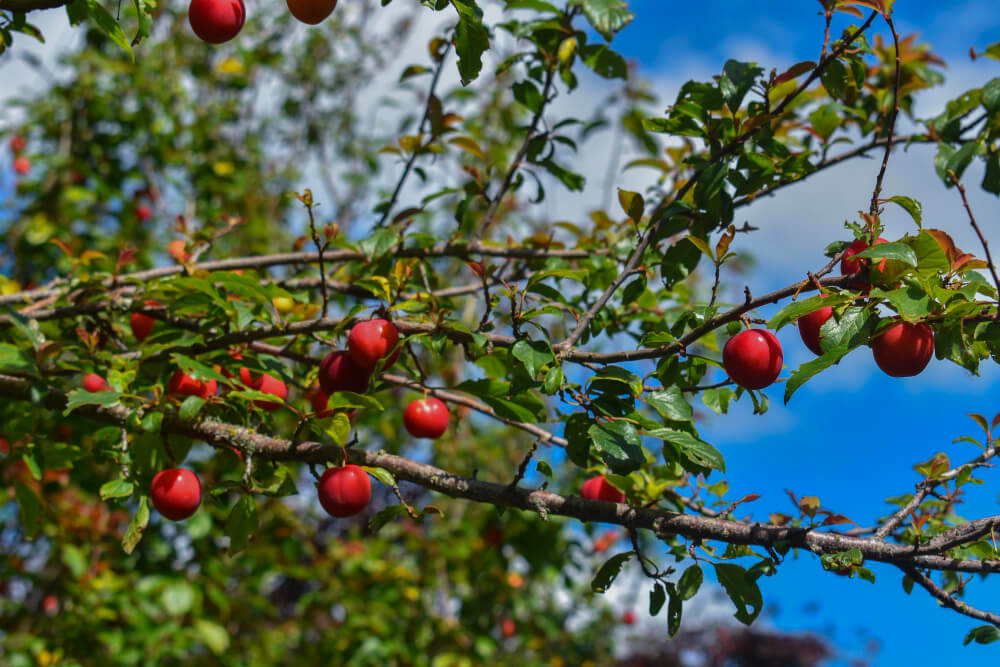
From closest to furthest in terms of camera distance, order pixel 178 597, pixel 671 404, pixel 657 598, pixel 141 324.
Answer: pixel 671 404
pixel 657 598
pixel 141 324
pixel 178 597

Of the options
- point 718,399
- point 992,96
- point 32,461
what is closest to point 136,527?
point 32,461

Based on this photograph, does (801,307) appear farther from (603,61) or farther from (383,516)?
(603,61)

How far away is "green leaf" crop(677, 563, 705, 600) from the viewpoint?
1311mm

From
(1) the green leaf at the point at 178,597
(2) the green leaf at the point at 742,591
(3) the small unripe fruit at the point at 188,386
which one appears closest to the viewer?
(2) the green leaf at the point at 742,591

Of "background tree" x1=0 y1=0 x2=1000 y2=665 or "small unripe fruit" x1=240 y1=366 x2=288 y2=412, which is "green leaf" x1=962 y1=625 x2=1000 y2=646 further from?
"small unripe fruit" x1=240 y1=366 x2=288 y2=412

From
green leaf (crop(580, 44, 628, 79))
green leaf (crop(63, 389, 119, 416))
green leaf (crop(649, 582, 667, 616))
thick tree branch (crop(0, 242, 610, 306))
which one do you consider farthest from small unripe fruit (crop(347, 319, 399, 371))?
green leaf (crop(580, 44, 628, 79))

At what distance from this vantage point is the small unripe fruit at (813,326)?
1.13 m

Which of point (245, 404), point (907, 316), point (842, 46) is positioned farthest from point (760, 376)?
point (245, 404)

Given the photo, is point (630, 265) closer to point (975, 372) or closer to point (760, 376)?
point (760, 376)

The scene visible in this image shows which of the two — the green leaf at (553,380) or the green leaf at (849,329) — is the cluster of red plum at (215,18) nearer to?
the green leaf at (553,380)

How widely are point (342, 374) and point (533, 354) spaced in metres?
0.43

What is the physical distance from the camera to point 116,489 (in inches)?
55.7

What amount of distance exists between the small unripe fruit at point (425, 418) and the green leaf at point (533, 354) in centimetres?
57

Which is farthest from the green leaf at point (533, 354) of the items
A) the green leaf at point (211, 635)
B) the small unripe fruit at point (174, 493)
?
the green leaf at point (211, 635)
